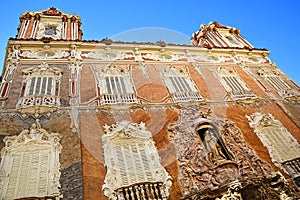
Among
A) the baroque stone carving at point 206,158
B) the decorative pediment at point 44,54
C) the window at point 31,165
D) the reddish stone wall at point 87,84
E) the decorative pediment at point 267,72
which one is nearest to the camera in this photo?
the window at point 31,165

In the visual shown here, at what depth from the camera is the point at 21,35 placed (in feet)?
70.8

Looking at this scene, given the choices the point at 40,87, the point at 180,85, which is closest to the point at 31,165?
the point at 40,87

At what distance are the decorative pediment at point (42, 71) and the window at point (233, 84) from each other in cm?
1168

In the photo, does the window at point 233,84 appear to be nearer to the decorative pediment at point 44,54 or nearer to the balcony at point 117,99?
the balcony at point 117,99

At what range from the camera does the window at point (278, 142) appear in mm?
14102

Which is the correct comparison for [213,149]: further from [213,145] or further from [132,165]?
[132,165]

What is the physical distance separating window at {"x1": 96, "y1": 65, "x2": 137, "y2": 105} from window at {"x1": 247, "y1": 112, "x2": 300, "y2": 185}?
7.78 m

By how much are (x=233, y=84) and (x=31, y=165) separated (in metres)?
14.8

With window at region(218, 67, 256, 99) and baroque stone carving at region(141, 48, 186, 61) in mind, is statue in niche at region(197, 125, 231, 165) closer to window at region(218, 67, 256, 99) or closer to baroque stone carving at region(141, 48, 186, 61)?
window at region(218, 67, 256, 99)

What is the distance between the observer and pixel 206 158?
13289mm

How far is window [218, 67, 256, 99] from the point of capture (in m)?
18.8

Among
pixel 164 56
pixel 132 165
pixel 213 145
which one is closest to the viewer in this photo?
pixel 132 165

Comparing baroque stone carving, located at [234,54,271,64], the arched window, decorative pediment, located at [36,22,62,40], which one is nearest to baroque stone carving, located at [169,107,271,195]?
the arched window

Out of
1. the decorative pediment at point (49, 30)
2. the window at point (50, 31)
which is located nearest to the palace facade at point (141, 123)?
the decorative pediment at point (49, 30)
